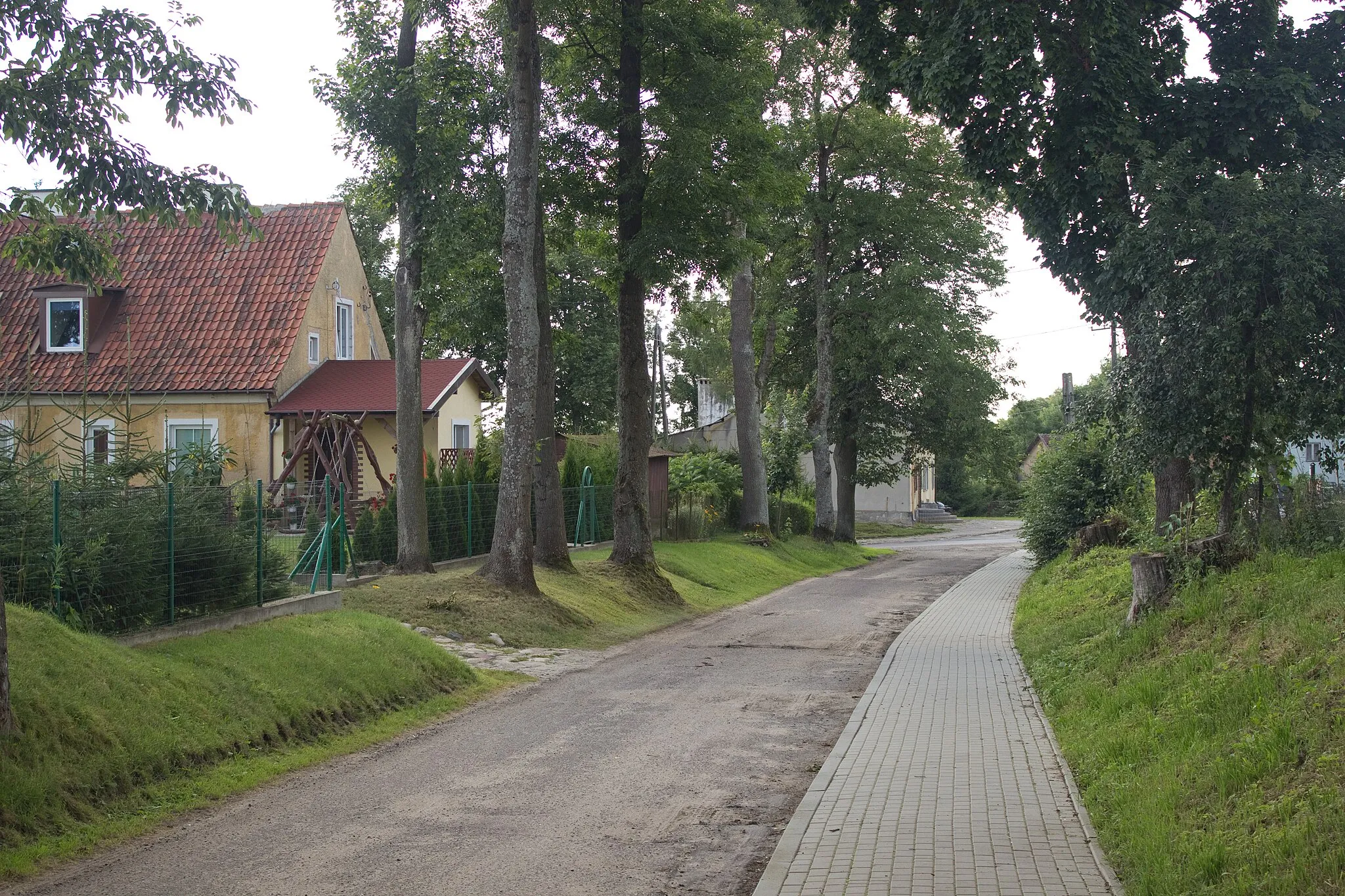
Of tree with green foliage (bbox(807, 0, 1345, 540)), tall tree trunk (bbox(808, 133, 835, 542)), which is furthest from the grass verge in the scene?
tall tree trunk (bbox(808, 133, 835, 542))

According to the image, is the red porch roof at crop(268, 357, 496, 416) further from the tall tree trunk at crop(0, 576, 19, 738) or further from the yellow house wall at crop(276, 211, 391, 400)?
the tall tree trunk at crop(0, 576, 19, 738)

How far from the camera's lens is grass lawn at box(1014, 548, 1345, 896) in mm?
5543

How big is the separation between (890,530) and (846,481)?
65.2ft

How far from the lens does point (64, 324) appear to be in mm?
28469

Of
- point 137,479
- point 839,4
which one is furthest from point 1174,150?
point 137,479

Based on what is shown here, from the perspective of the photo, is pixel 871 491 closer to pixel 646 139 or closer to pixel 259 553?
pixel 646 139

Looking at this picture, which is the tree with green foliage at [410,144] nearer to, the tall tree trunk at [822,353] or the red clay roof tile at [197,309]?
the red clay roof tile at [197,309]

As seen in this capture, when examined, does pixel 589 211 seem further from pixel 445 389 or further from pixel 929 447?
pixel 929 447

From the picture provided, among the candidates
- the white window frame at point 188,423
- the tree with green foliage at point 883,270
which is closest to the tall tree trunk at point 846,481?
the tree with green foliage at point 883,270

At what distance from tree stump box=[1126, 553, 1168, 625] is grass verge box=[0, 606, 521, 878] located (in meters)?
7.40

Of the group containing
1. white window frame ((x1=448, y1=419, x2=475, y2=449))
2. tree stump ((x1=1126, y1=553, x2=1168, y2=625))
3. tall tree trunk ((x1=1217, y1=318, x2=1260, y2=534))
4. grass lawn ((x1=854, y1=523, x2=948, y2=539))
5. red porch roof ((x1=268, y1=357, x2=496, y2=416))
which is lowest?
grass lawn ((x1=854, y1=523, x2=948, y2=539))

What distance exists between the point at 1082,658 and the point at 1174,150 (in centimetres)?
582

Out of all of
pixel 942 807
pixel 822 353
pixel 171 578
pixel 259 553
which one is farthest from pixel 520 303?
pixel 822 353

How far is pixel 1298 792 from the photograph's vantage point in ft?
19.3
